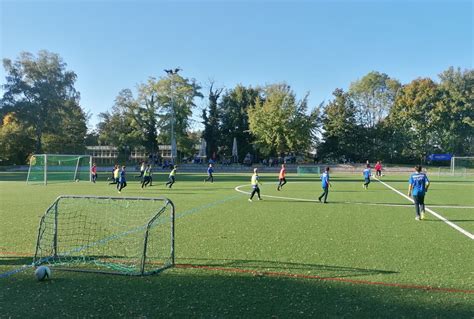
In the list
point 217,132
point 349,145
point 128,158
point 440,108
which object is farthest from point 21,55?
point 440,108

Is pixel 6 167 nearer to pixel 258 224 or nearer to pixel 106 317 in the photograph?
pixel 258 224

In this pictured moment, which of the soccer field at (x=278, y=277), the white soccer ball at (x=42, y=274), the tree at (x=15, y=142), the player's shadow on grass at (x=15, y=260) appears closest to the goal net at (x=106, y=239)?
the player's shadow on grass at (x=15, y=260)

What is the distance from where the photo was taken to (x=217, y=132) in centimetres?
7106

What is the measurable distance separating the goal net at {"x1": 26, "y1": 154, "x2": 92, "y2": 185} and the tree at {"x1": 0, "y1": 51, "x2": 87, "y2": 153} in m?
31.1

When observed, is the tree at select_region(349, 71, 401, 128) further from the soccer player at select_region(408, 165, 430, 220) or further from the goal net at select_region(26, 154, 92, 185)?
the soccer player at select_region(408, 165, 430, 220)

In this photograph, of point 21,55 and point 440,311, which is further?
point 21,55

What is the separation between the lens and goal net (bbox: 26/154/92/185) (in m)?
33.5

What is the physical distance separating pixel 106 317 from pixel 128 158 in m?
72.5

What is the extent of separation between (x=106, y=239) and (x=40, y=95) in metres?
64.8

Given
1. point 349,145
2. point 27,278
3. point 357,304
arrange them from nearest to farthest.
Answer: point 357,304
point 27,278
point 349,145

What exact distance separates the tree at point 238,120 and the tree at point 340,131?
13.0m

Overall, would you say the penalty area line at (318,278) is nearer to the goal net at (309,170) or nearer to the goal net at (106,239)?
the goal net at (106,239)

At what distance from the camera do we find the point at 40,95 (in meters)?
65.4

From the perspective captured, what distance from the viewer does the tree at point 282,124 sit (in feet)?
204
